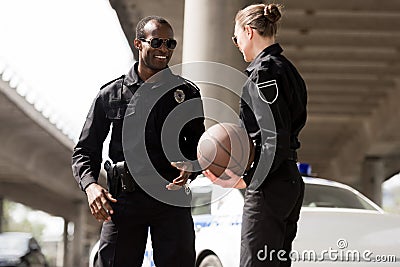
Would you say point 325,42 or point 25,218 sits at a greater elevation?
point 25,218

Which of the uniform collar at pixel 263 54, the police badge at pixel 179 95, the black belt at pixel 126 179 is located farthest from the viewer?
the police badge at pixel 179 95

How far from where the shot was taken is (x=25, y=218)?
14500 centimetres

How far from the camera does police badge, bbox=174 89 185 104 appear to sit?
5.43 metres

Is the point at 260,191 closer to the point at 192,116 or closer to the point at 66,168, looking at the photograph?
the point at 192,116

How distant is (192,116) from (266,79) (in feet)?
2.45

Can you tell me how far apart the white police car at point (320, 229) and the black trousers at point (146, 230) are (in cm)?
306

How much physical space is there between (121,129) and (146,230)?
23.8 inches

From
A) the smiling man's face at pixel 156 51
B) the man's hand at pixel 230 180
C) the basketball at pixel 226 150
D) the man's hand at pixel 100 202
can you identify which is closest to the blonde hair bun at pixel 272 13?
the basketball at pixel 226 150

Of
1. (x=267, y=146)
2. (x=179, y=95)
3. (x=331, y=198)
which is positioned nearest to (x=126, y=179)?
(x=179, y=95)

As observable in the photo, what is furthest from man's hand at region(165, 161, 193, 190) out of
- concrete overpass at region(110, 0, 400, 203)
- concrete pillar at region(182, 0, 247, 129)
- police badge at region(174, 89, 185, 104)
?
concrete overpass at region(110, 0, 400, 203)

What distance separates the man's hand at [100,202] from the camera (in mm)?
5129

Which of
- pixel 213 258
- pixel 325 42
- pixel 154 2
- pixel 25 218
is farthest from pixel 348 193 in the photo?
pixel 25 218

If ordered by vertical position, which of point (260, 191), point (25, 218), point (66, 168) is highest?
point (25, 218)

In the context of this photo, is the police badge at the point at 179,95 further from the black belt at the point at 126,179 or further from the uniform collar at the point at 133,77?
the black belt at the point at 126,179
